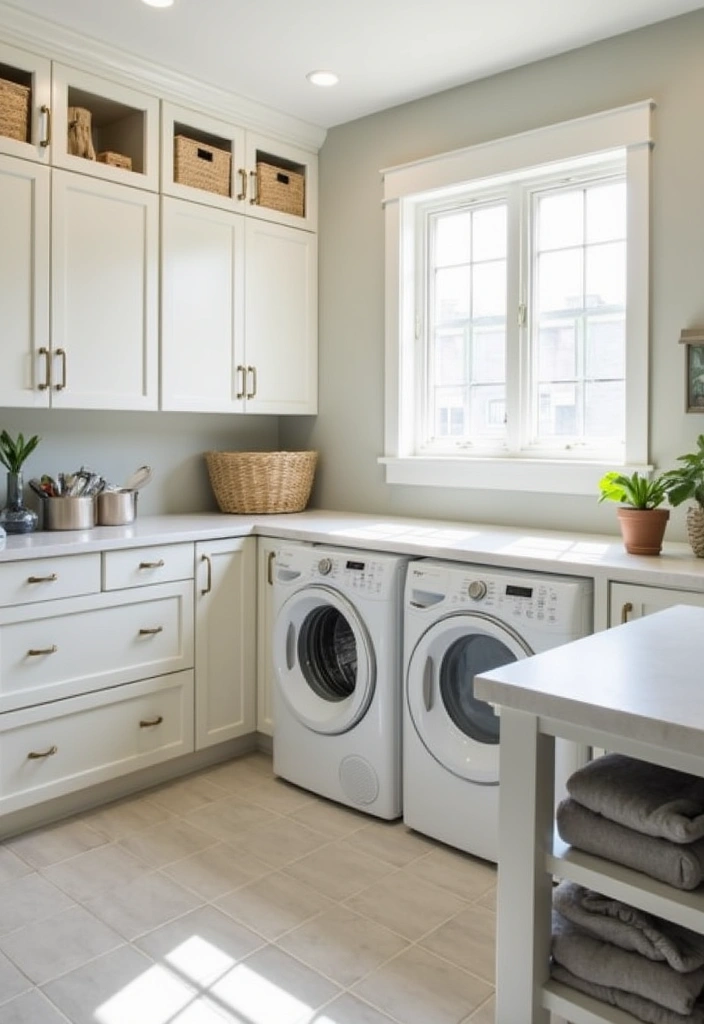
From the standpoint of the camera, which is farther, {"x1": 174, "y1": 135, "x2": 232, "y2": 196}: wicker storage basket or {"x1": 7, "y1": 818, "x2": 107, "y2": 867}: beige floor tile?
{"x1": 174, "y1": 135, "x2": 232, "y2": 196}: wicker storage basket

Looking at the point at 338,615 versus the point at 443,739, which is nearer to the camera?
the point at 443,739

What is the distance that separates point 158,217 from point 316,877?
95.0 inches

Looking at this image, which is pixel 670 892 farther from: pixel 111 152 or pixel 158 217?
pixel 111 152

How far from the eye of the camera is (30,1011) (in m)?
1.92

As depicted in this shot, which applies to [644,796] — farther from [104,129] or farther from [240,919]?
[104,129]

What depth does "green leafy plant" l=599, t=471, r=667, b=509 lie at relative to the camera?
2594mm

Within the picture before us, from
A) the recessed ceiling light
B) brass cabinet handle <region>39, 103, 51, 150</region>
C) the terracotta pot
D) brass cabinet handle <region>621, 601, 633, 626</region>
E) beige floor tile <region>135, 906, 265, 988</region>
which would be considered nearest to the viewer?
beige floor tile <region>135, 906, 265, 988</region>

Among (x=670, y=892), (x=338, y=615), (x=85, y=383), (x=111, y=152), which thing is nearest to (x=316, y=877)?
(x=338, y=615)

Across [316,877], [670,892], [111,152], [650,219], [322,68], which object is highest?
[322,68]

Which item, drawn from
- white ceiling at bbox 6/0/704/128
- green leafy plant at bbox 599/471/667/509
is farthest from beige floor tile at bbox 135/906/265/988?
white ceiling at bbox 6/0/704/128

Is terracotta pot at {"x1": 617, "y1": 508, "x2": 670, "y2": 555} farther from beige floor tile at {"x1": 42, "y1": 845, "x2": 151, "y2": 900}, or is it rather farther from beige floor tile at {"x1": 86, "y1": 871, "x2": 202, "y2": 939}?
beige floor tile at {"x1": 42, "y1": 845, "x2": 151, "y2": 900}

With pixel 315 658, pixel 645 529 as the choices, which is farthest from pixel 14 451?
pixel 645 529

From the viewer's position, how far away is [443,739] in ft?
8.90

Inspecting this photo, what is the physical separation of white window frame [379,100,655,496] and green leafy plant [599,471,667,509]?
1.06ft
